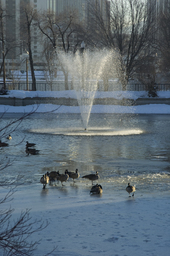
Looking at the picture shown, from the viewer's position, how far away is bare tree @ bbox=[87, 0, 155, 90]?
4628cm

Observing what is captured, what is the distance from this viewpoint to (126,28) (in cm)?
4731

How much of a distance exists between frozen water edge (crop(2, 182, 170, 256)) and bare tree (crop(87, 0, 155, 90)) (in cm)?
3970

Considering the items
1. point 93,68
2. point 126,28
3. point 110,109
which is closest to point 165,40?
point 126,28

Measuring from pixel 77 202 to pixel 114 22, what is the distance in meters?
41.9

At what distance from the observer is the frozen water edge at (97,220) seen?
5148mm

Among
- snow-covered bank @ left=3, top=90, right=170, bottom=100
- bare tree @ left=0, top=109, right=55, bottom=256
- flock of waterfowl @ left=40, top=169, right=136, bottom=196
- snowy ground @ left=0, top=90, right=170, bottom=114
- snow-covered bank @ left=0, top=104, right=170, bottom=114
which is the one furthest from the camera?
snow-covered bank @ left=3, top=90, right=170, bottom=100

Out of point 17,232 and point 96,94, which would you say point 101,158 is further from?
point 96,94

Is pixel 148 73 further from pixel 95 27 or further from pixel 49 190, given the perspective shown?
pixel 49 190

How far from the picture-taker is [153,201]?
24.3ft

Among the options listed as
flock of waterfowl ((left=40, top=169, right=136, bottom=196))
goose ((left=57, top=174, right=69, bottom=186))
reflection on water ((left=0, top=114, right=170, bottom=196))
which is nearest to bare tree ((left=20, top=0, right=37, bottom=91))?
reflection on water ((left=0, top=114, right=170, bottom=196))

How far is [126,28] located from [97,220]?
143 ft

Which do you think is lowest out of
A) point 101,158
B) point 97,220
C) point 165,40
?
point 101,158

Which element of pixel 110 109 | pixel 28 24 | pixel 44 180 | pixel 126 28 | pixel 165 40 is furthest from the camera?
pixel 28 24

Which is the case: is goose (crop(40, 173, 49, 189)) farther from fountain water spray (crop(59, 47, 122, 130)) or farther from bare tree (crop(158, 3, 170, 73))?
bare tree (crop(158, 3, 170, 73))
